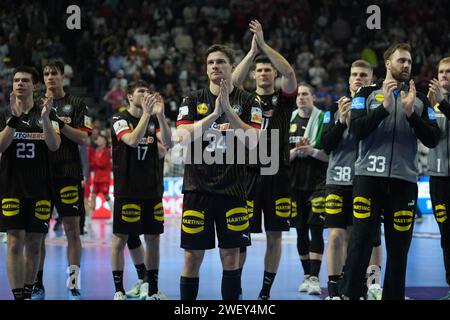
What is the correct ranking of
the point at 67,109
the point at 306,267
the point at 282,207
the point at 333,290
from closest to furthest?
1. the point at 333,290
2. the point at 282,207
3. the point at 67,109
4. the point at 306,267

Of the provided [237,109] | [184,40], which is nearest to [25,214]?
[237,109]

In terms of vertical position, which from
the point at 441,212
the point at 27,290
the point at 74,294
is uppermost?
the point at 441,212

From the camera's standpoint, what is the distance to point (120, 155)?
364 inches

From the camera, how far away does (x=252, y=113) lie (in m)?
7.60

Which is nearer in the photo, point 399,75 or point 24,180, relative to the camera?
point 399,75

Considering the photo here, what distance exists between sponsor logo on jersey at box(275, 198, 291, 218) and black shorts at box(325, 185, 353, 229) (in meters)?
0.43

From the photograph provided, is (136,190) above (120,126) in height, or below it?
below

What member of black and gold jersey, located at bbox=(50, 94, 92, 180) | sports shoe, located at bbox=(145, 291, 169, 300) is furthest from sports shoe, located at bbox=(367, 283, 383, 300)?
black and gold jersey, located at bbox=(50, 94, 92, 180)

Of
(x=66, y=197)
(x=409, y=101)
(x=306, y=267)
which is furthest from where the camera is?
(x=306, y=267)

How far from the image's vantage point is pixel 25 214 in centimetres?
838

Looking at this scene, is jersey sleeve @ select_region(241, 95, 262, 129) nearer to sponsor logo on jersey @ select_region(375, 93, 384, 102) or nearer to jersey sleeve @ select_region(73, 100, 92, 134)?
sponsor logo on jersey @ select_region(375, 93, 384, 102)

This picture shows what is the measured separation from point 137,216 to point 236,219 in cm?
197

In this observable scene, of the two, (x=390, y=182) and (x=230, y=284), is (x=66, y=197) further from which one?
(x=390, y=182)
